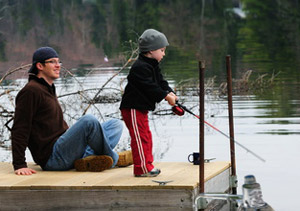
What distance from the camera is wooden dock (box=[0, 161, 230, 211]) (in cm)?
679

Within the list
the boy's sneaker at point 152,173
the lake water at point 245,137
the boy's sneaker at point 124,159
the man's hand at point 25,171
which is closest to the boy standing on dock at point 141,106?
the boy's sneaker at point 152,173

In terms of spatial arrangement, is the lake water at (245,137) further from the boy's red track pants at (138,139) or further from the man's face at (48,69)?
the man's face at (48,69)

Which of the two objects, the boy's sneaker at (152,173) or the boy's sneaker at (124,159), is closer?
the boy's sneaker at (152,173)

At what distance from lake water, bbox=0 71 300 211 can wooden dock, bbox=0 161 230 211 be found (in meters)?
2.83

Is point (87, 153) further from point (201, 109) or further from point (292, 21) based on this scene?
point (292, 21)

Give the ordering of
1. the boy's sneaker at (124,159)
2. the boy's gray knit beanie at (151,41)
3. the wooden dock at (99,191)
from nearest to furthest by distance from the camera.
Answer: the wooden dock at (99,191) < the boy's gray knit beanie at (151,41) < the boy's sneaker at (124,159)

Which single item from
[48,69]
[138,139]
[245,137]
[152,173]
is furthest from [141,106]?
[245,137]

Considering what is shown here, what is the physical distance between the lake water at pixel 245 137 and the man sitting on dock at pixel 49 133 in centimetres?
274

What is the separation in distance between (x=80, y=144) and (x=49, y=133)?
0.26 m

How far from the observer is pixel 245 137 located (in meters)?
13.7

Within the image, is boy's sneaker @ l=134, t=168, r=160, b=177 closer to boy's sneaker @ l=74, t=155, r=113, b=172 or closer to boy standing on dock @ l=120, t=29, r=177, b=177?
boy standing on dock @ l=120, t=29, r=177, b=177

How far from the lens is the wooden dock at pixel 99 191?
6789 millimetres

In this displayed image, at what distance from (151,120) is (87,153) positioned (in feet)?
25.8

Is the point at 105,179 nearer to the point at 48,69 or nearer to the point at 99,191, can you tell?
the point at 99,191
